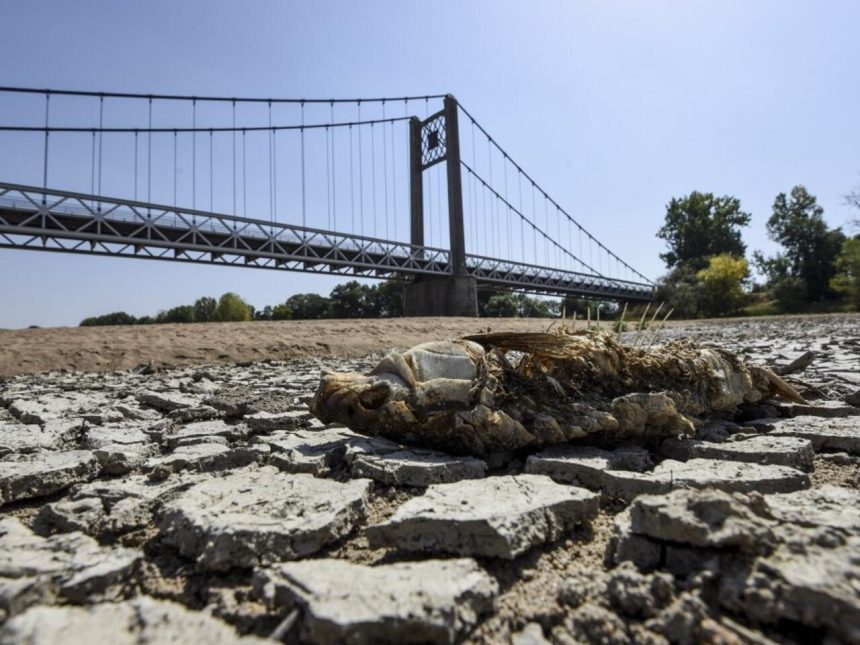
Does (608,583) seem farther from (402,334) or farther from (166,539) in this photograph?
(402,334)

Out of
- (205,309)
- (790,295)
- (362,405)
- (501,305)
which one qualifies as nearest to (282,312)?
(205,309)

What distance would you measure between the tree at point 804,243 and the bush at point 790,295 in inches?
96.8

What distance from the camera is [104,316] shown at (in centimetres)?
4812

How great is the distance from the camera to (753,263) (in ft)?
147

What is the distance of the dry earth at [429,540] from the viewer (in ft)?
2.86

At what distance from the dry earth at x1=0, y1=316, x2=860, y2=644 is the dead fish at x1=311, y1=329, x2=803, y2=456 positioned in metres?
0.09

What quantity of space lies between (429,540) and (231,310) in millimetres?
50564

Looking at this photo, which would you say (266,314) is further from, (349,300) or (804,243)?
(804,243)

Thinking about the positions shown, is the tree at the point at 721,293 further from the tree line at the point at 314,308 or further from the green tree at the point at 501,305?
the tree line at the point at 314,308

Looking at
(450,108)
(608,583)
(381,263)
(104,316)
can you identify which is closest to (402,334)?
(608,583)

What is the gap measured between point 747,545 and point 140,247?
59.2 feet

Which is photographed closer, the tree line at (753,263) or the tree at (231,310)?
the tree line at (753,263)

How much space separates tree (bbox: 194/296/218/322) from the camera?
49.9 metres

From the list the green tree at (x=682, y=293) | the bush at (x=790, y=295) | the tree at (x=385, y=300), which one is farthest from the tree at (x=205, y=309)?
the bush at (x=790, y=295)
